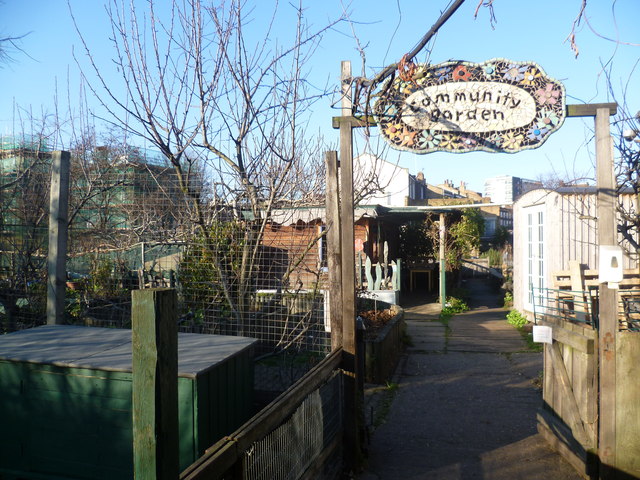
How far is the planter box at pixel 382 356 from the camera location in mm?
7395

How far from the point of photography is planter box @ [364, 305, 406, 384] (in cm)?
739

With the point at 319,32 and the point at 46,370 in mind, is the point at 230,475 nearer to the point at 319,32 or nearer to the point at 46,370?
the point at 46,370

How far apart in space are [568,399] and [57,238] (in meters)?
5.09

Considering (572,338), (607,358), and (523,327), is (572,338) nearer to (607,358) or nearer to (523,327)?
(607,358)

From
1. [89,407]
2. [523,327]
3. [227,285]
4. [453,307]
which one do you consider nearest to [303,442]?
[89,407]

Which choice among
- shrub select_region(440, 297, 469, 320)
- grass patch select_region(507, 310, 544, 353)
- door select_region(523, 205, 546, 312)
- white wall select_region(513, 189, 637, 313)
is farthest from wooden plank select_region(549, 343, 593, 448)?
shrub select_region(440, 297, 469, 320)

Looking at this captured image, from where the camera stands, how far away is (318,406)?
382cm

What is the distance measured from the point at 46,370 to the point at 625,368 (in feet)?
14.2

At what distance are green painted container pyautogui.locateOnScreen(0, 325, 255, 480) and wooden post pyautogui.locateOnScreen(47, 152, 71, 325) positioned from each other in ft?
4.55

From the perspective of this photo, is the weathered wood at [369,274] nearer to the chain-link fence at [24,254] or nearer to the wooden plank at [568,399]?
the chain-link fence at [24,254]

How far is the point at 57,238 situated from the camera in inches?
209

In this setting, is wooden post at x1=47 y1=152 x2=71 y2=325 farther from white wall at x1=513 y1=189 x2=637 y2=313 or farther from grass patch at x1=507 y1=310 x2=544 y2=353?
white wall at x1=513 y1=189 x2=637 y2=313

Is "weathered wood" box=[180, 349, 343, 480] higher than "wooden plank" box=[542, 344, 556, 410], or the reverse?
"weathered wood" box=[180, 349, 343, 480]

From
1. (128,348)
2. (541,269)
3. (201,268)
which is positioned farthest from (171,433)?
(541,269)
